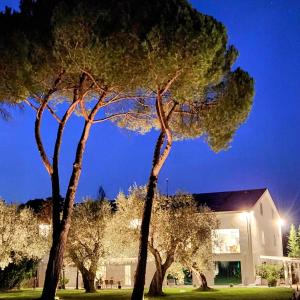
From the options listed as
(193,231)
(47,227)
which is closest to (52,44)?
(193,231)

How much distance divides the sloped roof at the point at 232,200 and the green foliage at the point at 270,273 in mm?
5005

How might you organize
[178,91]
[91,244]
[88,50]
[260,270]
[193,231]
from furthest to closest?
[260,270] → [91,244] → [193,231] → [178,91] → [88,50]

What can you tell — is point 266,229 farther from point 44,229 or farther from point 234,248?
point 44,229

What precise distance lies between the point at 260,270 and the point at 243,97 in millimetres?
20201

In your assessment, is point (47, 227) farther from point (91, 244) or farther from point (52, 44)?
point (52, 44)

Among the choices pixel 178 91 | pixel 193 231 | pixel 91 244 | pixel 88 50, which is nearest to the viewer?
pixel 88 50

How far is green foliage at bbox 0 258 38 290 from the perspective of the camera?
40.8 metres

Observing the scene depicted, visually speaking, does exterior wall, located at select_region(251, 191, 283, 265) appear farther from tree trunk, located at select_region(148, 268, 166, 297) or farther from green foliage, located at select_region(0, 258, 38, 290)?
green foliage, located at select_region(0, 258, 38, 290)

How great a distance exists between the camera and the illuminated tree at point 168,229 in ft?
101

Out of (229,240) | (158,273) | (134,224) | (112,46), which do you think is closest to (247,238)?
(229,240)

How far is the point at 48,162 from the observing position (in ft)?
69.2

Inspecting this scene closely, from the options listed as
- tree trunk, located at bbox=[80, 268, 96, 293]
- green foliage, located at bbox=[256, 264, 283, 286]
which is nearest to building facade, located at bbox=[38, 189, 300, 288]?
green foliage, located at bbox=[256, 264, 283, 286]

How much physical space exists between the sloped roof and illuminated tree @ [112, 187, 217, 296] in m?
9.26

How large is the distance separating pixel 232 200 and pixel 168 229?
14.0m
